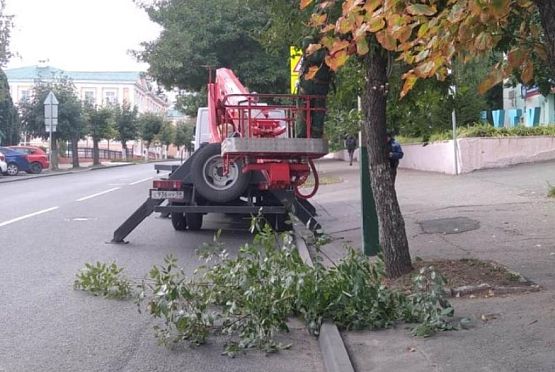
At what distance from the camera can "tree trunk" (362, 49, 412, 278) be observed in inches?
298

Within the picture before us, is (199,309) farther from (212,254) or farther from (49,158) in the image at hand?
(49,158)

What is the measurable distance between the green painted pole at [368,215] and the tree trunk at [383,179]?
114 centimetres

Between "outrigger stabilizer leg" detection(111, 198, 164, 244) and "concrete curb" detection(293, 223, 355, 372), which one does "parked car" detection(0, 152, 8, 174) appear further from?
"concrete curb" detection(293, 223, 355, 372)

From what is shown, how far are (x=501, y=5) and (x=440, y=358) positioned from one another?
2809 mm

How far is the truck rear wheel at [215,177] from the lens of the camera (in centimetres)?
1142

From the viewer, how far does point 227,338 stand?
20.5ft

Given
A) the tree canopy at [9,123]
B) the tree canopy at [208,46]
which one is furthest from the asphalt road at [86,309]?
the tree canopy at [9,123]

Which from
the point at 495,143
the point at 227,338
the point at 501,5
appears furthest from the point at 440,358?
the point at 495,143

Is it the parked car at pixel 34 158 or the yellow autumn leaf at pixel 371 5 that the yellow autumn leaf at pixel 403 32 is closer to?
the yellow autumn leaf at pixel 371 5

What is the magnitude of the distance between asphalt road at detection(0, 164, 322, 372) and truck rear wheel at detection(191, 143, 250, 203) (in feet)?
3.09

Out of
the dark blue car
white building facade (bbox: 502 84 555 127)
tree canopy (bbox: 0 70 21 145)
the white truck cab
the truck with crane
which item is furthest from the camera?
tree canopy (bbox: 0 70 21 145)

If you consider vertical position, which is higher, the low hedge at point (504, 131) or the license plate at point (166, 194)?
the low hedge at point (504, 131)

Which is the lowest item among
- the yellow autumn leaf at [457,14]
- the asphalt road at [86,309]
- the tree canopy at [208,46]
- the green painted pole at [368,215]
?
the asphalt road at [86,309]

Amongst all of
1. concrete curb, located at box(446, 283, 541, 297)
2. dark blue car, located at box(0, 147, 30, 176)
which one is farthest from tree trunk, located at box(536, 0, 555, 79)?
dark blue car, located at box(0, 147, 30, 176)
